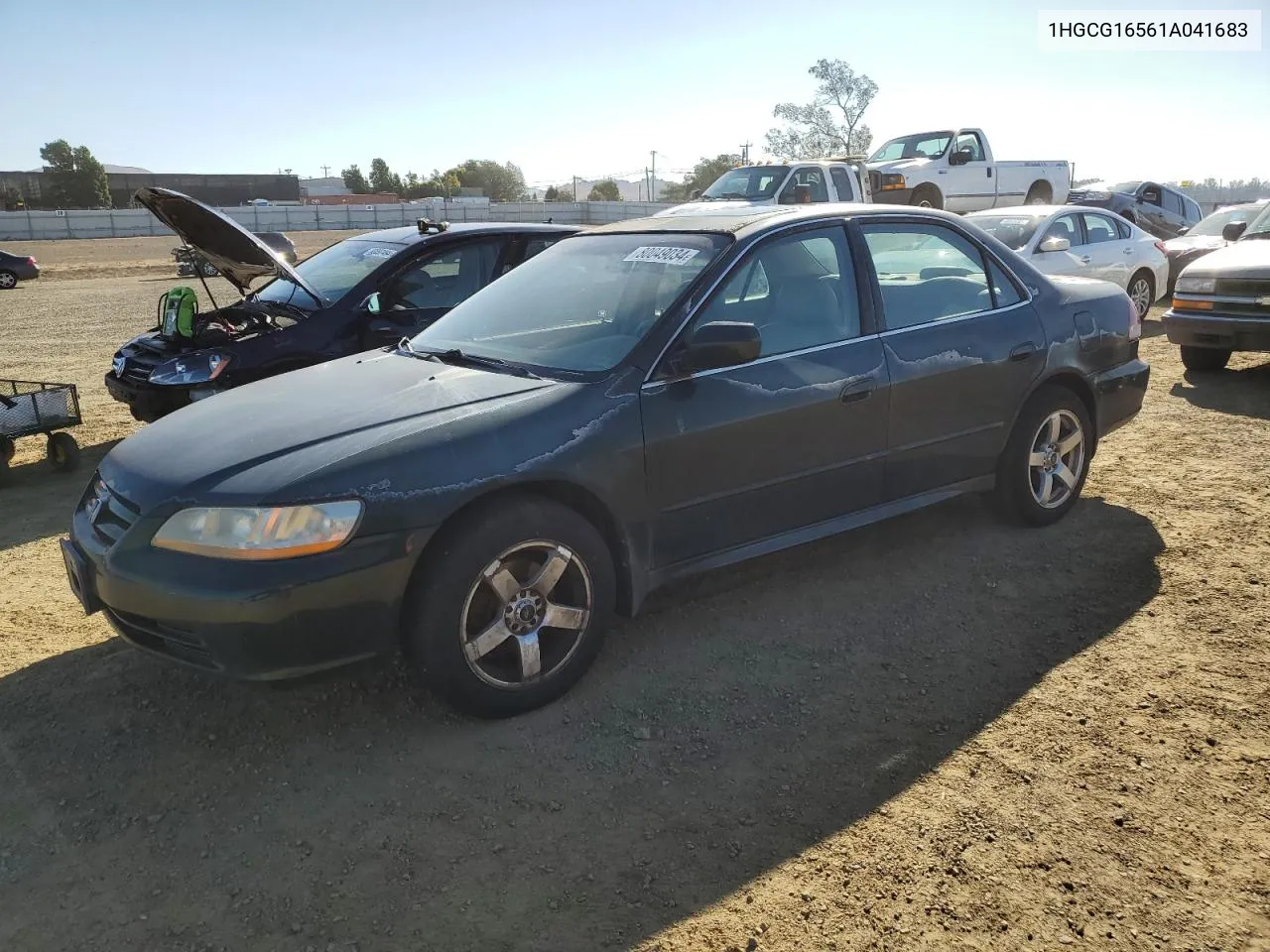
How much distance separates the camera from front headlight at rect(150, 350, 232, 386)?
629cm

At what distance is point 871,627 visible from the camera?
4.01 meters

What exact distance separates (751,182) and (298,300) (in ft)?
31.4

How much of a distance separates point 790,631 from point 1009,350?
1801mm

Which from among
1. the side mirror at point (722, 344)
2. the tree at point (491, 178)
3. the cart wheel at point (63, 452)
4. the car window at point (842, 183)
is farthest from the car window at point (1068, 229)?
the tree at point (491, 178)

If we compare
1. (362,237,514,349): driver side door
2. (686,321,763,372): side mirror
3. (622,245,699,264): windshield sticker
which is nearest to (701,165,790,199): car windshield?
(362,237,514,349): driver side door

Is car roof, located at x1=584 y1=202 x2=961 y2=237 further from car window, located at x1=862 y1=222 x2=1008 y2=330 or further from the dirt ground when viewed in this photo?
the dirt ground

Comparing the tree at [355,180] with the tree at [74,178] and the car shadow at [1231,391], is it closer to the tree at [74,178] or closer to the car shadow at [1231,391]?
the tree at [74,178]

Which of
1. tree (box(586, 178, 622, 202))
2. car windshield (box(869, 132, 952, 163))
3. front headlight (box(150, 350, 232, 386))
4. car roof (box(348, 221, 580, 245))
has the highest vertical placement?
tree (box(586, 178, 622, 202))

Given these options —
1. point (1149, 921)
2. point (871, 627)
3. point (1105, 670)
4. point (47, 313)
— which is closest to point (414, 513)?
point (871, 627)

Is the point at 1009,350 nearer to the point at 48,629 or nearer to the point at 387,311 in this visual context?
the point at 387,311

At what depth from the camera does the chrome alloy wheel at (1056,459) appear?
4887mm

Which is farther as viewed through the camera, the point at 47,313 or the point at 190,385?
the point at 47,313

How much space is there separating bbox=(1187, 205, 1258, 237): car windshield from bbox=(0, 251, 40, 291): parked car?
77.9ft

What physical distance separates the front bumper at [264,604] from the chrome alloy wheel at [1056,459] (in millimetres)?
3296
